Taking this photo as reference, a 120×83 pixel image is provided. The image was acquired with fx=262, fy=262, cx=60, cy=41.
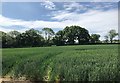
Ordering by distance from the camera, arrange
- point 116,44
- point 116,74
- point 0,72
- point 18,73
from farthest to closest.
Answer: point 116,44, point 0,72, point 18,73, point 116,74

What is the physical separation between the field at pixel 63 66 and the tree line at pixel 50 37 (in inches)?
8.6

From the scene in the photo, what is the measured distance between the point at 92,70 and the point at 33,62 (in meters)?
1.84

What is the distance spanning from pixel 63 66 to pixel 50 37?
2014 mm

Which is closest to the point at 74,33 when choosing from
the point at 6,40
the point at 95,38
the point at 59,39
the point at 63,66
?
the point at 59,39

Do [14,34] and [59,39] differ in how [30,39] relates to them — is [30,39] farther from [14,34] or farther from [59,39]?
[59,39]

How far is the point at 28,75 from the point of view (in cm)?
611

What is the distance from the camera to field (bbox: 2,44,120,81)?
5.04 metres

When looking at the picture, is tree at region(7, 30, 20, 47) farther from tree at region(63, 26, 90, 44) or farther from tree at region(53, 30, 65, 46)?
tree at region(63, 26, 90, 44)

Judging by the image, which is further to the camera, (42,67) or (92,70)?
(42,67)

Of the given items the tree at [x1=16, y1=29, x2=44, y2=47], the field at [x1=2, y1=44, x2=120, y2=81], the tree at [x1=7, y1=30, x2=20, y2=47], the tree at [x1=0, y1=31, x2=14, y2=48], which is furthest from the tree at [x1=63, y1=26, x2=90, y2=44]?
the tree at [x1=0, y1=31, x2=14, y2=48]

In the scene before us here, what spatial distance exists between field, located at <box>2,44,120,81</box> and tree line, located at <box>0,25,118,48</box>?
0.22m

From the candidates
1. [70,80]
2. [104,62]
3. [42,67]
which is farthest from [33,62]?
[104,62]

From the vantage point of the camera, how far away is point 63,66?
5605 millimetres

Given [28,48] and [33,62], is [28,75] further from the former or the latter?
[28,48]
